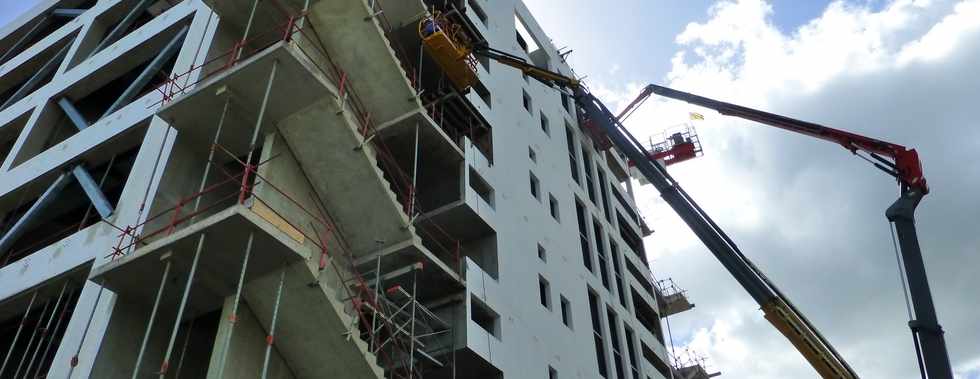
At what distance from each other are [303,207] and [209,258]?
3.55 m

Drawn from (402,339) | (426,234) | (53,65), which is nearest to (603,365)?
Result: (426,234)

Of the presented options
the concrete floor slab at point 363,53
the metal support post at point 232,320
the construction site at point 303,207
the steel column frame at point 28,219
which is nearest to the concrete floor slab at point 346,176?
the construction site at point 303,207

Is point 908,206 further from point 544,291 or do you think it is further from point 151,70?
point 151,70

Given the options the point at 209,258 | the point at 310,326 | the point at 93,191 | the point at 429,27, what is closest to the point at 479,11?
the point at 429,27

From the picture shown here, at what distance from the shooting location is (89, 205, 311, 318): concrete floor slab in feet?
44.7

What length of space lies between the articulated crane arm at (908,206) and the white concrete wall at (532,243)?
758 cm

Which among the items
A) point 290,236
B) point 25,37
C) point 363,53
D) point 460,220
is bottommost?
point 290,236

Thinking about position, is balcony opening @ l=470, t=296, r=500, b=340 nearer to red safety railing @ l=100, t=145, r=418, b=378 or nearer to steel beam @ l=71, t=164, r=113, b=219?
red safety railing @ l=100, t=145, r=418, b=378

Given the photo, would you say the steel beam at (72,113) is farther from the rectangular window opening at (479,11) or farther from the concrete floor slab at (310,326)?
the rectangular window opening at (479,11)

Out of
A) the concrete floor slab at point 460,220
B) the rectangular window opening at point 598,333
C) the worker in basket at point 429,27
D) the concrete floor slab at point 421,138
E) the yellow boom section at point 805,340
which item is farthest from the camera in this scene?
the rectangular window opening at point 598,333

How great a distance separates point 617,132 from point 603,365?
49.7 ft

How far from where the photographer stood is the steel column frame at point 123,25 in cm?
2709

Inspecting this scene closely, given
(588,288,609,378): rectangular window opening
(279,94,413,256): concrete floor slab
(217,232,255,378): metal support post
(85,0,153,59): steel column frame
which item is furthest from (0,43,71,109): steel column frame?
(588,288,609,378): rectangular window opening

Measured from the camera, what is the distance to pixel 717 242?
33.3 m
